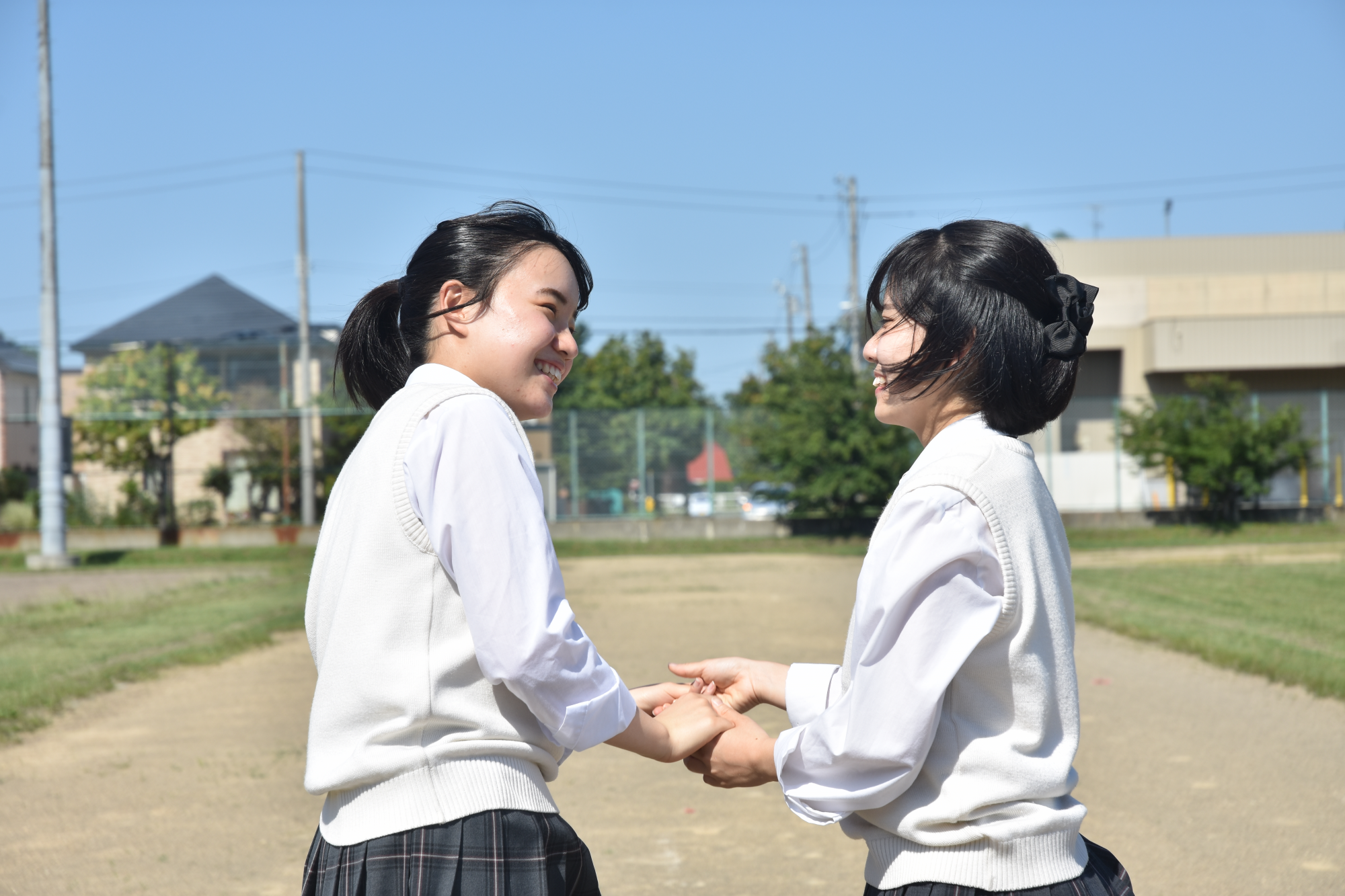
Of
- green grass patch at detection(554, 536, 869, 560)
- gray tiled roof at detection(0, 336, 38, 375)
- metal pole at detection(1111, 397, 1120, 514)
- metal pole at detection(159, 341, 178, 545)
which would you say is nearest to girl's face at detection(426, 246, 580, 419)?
green grass patch at detection(554, 536, 869, 560)

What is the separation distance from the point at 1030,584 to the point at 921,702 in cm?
26

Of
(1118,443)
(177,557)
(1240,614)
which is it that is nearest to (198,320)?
(177,557)

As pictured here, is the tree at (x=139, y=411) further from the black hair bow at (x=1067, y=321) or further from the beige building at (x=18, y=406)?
the black hair bow at (x=1067, y=321)

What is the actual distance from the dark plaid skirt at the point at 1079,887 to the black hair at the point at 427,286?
1233 millimetres

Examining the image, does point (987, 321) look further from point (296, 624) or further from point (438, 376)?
point (296, 624)

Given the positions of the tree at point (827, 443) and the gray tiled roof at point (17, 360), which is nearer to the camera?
the tree at point (827, 443)

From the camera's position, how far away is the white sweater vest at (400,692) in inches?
76.5

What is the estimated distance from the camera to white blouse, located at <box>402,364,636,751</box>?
1.87 m

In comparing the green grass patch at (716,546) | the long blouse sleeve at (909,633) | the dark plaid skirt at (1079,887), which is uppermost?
the long blouse sleeve at (909,633)

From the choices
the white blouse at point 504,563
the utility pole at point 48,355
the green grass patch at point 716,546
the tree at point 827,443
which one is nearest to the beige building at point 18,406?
the utility pole at point 48,355

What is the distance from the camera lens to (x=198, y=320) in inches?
2009

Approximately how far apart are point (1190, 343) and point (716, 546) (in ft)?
48.1

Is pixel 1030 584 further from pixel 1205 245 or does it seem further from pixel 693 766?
pixel 1205 245

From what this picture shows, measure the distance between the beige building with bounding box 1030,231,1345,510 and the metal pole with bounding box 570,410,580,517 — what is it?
1062 cm
